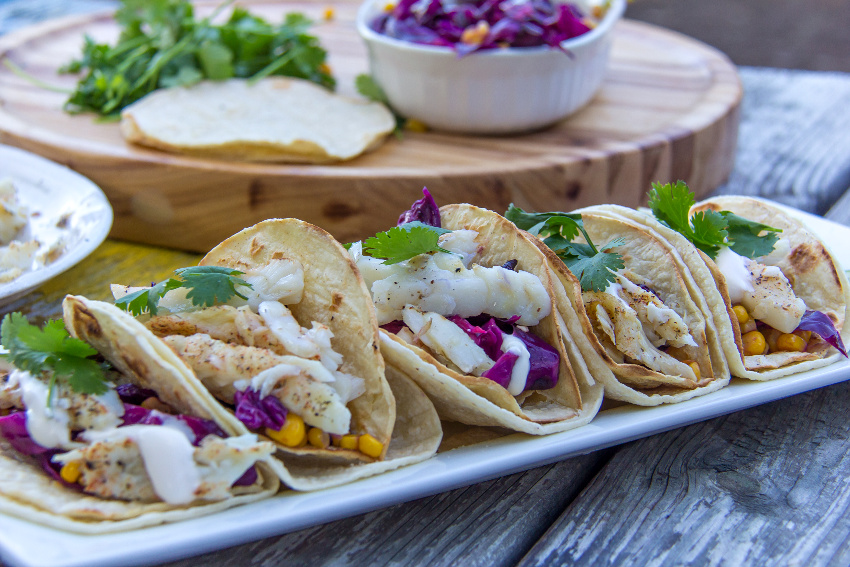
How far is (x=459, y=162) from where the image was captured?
4.23 m

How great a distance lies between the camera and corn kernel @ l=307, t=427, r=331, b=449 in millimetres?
1933

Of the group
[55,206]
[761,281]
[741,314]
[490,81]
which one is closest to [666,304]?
[741,314]

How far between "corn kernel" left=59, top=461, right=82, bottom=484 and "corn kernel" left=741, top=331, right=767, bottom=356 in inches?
80.6

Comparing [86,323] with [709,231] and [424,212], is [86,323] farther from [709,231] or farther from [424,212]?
[709,231]

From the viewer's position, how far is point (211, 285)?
2.11 m

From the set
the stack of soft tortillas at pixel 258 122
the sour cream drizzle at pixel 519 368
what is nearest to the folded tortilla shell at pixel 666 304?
the sour cream drizzle at pixel 519 368

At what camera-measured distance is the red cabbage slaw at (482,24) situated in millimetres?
4375

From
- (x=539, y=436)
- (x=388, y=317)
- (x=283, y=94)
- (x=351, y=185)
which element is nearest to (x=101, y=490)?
(x=388, y=317)

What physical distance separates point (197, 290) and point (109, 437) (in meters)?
0.47

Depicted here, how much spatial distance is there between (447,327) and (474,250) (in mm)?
388

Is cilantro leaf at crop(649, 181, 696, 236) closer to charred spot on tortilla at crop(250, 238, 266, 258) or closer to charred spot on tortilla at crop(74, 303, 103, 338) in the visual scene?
charred spot on tortilla at crop(250, 238, 266, 258)

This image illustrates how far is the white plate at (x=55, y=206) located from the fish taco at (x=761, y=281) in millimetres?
2150

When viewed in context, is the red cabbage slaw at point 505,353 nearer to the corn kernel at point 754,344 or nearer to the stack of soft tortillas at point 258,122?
the corn kernel at point 754,344

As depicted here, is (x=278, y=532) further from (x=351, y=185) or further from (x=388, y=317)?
(x=351, y=185)
